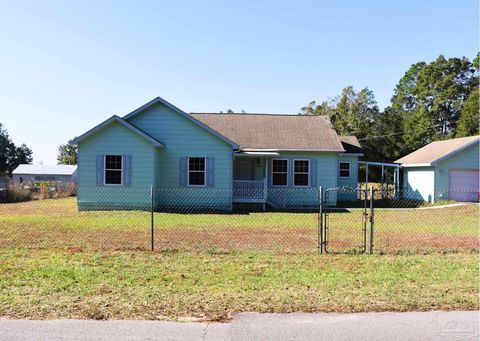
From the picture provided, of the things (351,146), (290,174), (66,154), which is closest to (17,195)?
(290,174)

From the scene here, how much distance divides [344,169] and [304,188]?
17.6ft

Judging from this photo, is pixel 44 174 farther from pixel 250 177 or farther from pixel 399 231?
pixel 399 231

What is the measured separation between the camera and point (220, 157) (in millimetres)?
19875

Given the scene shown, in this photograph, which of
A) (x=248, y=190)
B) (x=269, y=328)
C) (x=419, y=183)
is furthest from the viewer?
(x=419, y=183)

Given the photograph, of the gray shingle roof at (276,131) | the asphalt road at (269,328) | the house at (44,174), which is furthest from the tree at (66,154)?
the asphalt road at (269,328)

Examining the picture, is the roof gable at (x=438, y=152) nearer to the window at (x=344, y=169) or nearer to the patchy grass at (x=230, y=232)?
the window at (x=344, y=169)

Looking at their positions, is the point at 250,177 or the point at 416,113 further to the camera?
the point at 416,113

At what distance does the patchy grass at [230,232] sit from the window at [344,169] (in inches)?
361

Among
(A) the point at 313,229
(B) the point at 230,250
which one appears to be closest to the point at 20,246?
(B) the point at 230,250

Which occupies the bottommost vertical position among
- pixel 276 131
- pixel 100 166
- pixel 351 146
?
pixel 100 166

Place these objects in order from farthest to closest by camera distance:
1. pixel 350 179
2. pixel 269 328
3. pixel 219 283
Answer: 1. pixel 350 179
2. pixel 219 283
3. pixel 269 328

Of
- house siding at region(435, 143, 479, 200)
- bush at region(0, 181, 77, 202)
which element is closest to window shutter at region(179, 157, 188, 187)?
bush at region(0, 181, 77, 202)

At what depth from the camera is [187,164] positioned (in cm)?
1989

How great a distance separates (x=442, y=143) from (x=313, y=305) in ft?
93.9
